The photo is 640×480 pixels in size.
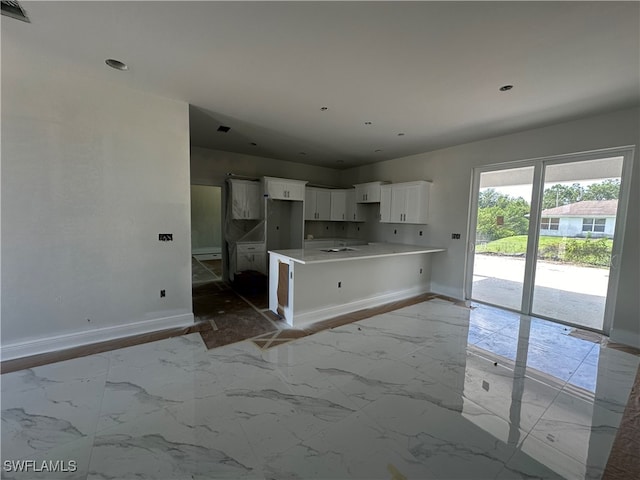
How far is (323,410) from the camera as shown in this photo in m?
1.94

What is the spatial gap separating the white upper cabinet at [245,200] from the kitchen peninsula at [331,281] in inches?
69.6

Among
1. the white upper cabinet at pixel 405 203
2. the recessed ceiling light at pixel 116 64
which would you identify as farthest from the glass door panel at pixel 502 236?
the recessed ceiling light at pixel 116 64

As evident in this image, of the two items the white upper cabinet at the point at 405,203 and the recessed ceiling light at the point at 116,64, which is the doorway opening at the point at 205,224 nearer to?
the white upper cabinet at the point at 405,203

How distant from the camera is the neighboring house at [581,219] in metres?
3.33

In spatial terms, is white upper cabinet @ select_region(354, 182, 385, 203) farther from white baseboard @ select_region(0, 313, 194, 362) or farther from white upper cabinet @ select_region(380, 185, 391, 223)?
white baseboard @ select_region(0, 313, 194, 362)

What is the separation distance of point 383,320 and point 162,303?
2.85 meters

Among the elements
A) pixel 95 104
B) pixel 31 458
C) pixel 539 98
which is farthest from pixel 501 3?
pixel 31 458

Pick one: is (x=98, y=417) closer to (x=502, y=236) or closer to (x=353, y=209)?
(x=502, y=236)

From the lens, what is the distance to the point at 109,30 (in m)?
1.90

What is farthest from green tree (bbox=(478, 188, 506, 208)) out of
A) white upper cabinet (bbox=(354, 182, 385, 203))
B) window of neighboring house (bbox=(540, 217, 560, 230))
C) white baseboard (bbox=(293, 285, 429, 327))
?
white upper cabinet (bbox=(354, 182, 385, 203))

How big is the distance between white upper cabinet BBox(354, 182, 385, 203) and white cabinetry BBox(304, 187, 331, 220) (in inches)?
28.6

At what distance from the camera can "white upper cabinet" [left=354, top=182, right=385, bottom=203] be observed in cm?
579

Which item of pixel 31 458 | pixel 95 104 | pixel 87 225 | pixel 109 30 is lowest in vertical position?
pixel 31 458

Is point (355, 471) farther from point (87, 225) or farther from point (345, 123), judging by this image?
point (345, 123)
